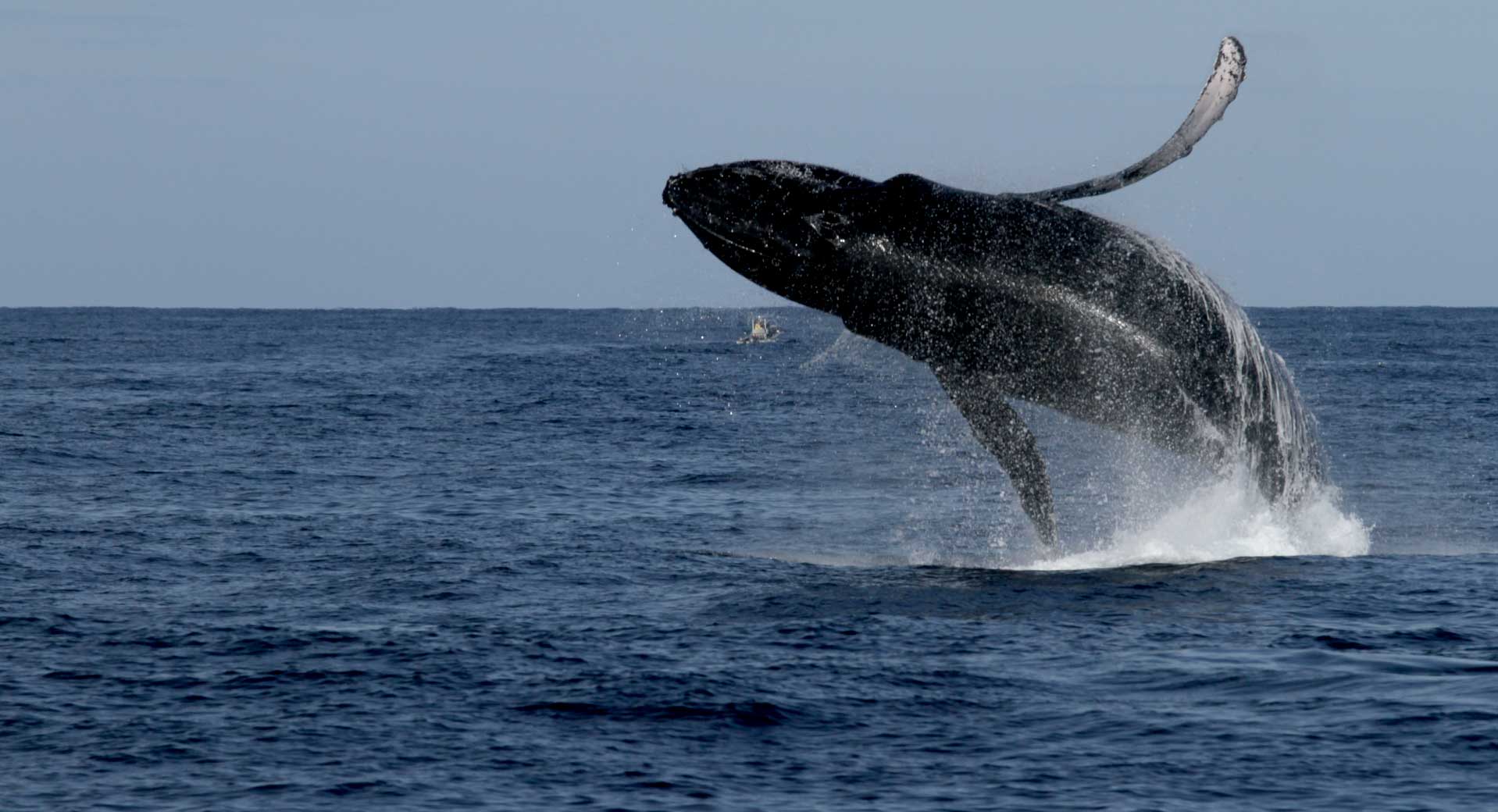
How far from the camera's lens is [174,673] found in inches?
583

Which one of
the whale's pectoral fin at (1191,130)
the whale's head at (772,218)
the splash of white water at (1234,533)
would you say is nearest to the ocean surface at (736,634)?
the splash of white water at (1234,533)

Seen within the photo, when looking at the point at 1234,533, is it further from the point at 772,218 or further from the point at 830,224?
the point at 772,218

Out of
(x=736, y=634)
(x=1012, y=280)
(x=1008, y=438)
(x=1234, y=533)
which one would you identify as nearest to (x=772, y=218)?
(x=1012, y=280)

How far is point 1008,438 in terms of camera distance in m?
18.1

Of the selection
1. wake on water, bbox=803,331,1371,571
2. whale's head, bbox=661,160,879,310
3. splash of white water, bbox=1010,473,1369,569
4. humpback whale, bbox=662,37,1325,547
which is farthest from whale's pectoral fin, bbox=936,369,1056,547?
whale's head, bbox=661,160,879,310

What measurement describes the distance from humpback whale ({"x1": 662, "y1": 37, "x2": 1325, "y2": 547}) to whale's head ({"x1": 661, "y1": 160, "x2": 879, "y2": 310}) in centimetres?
2

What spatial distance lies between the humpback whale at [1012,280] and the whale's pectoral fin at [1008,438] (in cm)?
8

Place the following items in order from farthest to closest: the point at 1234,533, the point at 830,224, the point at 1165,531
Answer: the point at 1165,531 < the point at 1234,533 < the point at 830,224

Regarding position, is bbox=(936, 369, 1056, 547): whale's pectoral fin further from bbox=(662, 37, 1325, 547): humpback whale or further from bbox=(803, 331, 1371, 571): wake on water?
bbox=(803, 331, 1371, 571): wake on water

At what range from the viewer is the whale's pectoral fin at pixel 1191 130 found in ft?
53.2

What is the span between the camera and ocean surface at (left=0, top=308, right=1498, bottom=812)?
11711mm

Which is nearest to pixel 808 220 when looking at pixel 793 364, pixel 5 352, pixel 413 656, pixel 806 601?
pixel 806 601

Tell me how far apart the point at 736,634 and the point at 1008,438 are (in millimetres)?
3951

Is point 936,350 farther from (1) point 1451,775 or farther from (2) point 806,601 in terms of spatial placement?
(1) point 1451,775
